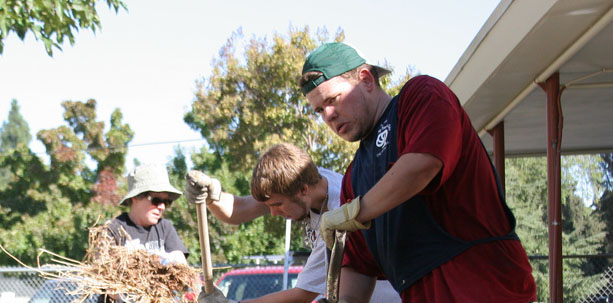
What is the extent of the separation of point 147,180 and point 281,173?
5.53ft

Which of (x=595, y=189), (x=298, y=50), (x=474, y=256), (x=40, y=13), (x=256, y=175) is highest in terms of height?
(x=298, y=50)

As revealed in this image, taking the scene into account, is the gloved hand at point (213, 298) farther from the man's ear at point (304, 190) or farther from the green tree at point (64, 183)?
the green tree at point (64, 183)

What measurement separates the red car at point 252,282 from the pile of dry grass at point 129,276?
5112mm

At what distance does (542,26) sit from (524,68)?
3.74ft

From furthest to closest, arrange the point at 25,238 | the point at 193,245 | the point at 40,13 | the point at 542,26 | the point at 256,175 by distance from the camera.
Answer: the point at 25,238
the point at 193,245
the point at 40,13
the point at 542,26
the point at 256,175

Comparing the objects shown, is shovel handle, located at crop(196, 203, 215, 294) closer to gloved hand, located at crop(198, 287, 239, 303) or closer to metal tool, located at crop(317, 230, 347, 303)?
gloved hand, located at crop(198, 287, 239, 303)

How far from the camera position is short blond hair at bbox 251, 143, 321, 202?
3010 mm

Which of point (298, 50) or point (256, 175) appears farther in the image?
point (298, 50)

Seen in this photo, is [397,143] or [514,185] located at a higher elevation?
[514,185]

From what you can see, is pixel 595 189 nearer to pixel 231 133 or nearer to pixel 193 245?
pixel 231 133

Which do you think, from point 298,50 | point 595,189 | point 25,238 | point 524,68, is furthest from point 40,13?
point 25,238

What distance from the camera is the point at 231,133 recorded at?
18719 millimetres

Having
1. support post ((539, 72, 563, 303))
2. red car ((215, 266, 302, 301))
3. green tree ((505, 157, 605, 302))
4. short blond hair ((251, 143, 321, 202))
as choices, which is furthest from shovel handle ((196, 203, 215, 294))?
green tree ((505, 157, 605, 302))

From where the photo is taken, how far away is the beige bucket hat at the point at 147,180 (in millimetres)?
4395
